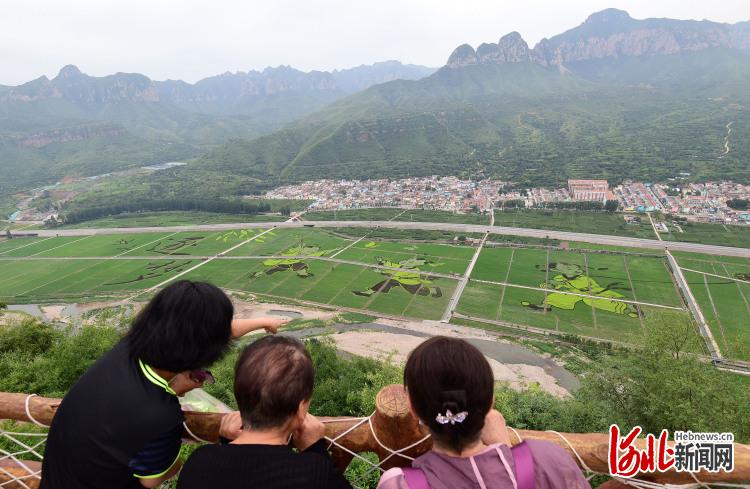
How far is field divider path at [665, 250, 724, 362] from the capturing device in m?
26.5

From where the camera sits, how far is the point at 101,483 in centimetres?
199

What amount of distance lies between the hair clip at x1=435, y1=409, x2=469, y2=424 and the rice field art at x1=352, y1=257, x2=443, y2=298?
117ft

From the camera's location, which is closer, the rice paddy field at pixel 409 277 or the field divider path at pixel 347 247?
the rice paddy field at pixel 409 277

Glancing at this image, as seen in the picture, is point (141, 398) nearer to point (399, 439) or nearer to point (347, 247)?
point (399, 439)

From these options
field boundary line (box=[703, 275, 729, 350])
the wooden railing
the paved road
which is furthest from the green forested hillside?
the wooden railing

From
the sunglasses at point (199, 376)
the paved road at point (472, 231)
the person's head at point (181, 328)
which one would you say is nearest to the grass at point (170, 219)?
the paved road at point (472, 231)

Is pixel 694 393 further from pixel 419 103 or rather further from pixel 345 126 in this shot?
pixel 419 103

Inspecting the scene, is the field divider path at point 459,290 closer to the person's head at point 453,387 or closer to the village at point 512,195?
the village at point 512,195

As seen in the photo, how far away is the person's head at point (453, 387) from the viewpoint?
1.61 m

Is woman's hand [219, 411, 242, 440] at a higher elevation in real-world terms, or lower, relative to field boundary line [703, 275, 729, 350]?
higher

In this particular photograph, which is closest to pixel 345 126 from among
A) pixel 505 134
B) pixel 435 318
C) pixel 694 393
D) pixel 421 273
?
pixel 505 134

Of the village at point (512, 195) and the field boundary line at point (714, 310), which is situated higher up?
the village at point (512, 195)

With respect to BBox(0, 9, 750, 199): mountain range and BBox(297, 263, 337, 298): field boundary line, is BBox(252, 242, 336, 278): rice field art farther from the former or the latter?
BBox(0, 9, 750, 199): mountain range

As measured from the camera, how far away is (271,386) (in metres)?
1.75
